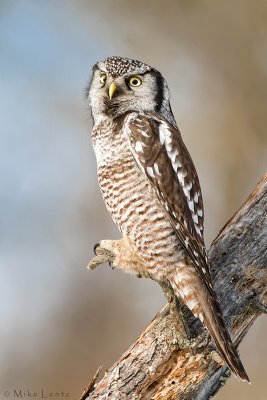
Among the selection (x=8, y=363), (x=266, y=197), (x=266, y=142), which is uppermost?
(x=266, y=142)

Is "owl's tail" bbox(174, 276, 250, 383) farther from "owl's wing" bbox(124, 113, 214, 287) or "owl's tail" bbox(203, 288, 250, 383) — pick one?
"owl's wing" bbox(124, 113, 214, 287)

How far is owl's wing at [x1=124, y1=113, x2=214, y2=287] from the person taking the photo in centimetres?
298

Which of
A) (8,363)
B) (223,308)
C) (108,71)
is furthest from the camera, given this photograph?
(8,363)

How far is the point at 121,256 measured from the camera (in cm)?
325

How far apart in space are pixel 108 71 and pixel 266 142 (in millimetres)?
2124

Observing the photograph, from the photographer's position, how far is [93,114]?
3486 millimetres

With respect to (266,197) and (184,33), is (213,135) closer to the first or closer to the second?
(184,33)

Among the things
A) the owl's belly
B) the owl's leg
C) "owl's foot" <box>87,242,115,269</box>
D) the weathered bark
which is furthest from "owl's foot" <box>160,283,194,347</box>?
"owl's foot" <box>87,242,115,269</box>

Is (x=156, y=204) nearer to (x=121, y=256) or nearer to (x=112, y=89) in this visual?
(x=121, y=256)

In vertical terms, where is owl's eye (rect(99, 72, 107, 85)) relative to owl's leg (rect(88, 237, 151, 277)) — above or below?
above

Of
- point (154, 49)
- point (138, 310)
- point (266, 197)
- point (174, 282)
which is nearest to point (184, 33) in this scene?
point (154, 49)

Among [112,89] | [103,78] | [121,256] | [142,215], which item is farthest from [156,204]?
[103,78]

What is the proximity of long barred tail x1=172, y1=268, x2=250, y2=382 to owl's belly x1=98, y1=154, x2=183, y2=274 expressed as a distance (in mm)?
102

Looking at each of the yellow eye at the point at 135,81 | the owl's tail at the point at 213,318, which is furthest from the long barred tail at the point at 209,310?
the yellow eye at the point at 135,81
